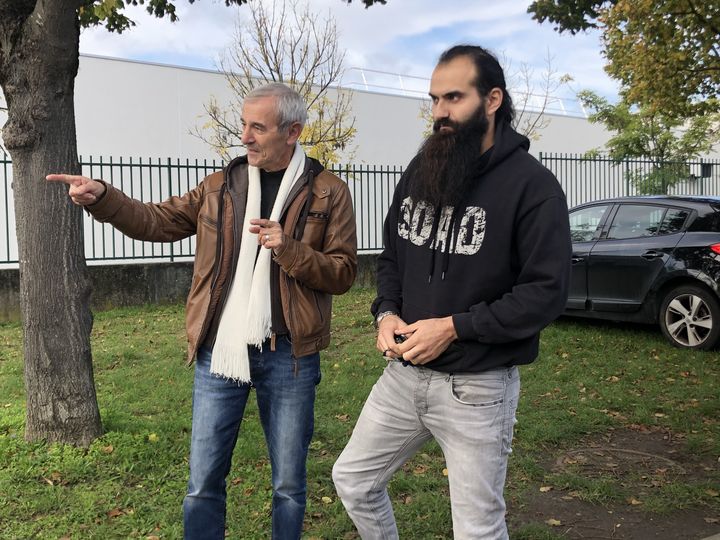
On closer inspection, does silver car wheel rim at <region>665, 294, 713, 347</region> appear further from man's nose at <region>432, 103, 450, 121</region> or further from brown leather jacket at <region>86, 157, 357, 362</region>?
man's nose at <region>432, 103, 450, 121</region>

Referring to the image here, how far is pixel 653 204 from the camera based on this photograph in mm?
8141

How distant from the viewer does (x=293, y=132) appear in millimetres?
2883

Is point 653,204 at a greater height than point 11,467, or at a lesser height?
greater

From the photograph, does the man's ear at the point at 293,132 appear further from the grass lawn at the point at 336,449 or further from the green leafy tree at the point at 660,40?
the green leafy tree at the point at 660,40

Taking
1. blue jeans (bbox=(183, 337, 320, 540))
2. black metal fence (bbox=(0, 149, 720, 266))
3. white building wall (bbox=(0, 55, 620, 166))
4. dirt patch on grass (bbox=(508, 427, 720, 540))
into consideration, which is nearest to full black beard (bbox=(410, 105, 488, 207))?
blue jeans (bbox=(183, 337, 320, 540))

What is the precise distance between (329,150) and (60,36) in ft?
29.8

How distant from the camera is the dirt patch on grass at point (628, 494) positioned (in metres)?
3.78

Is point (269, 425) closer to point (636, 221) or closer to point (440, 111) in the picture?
point (440, 111)

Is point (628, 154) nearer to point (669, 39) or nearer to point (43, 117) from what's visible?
point (669, 39)

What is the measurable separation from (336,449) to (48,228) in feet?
7.62

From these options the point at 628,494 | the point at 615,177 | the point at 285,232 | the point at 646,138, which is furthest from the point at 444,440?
the point at 646,138

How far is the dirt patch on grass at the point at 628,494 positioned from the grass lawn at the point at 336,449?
3 cm

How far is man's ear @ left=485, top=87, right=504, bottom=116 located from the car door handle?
610cm

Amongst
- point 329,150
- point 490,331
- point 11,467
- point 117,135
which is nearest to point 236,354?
point 490,331
